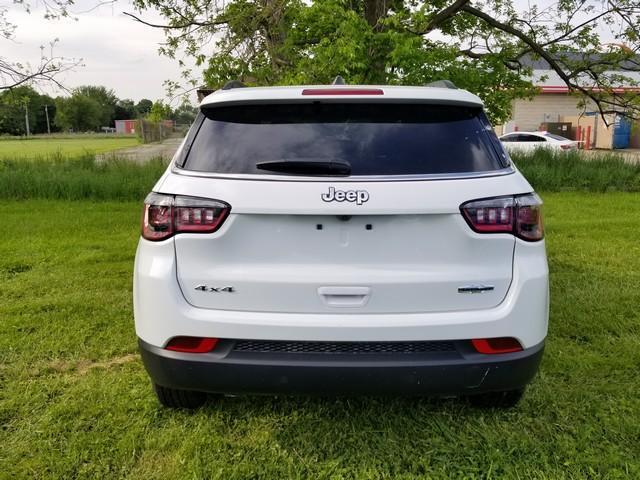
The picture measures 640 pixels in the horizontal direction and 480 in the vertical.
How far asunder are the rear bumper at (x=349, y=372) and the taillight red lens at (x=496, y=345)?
0.02m

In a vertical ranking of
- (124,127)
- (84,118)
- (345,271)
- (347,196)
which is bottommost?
(345,271)

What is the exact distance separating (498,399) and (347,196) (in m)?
1.53

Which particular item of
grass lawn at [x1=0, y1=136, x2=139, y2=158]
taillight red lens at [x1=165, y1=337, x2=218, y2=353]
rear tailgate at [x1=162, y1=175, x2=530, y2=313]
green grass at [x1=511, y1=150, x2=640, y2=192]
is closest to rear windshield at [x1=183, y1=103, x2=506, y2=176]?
rear tailgate at [x1=162, y1=175, x2=530, y2=313]

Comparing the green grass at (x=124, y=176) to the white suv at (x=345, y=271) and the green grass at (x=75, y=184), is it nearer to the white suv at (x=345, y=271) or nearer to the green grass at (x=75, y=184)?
the green grass at (x=75, y=184)

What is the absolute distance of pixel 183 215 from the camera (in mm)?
2264

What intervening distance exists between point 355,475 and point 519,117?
1435 inches

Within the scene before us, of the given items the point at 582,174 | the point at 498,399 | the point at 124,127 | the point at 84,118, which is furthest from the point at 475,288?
the point at 84,118

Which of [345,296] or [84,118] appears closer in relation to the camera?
[345,296]

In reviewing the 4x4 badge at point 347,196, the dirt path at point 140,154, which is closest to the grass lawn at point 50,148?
the dirt path at point 140,154

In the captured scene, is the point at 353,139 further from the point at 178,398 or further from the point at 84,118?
the point at 84,118

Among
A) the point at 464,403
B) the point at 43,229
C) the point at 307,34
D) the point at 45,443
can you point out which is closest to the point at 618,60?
the point at 307,34

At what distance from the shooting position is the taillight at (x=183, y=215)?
7.30 ft

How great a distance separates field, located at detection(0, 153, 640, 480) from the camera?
2.50 m

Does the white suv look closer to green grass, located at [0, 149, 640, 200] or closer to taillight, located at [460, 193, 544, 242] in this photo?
taillight, located at [460, 193, 544, 242]
